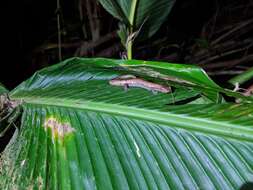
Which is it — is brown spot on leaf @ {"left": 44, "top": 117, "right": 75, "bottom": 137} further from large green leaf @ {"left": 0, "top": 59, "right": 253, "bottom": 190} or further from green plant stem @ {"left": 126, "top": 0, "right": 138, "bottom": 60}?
green plant stem @ {"left": 126, "top": 0, "right": 138, "bottom": 60}

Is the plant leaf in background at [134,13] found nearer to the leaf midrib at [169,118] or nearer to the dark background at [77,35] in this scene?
the leaf midrib at [169,118]

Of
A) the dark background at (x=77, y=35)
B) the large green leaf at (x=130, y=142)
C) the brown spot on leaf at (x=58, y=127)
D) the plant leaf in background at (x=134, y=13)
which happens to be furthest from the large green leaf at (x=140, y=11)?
the dark background at (x=77, y=35)

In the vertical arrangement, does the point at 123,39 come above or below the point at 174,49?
above

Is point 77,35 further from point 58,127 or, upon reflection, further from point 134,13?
point 58,127

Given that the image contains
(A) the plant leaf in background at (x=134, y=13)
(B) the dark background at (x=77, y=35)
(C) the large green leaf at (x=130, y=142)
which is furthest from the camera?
(B) the dark background at (x=77, y=35)

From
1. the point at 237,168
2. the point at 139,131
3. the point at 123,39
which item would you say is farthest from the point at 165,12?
the point at 237,168

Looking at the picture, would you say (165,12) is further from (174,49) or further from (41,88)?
(174,49)

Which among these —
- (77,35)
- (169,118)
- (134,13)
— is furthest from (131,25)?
(77,35)
